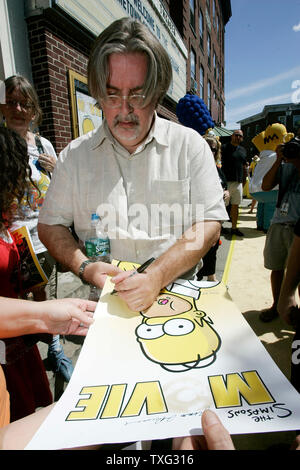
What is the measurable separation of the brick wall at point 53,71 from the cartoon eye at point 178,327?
3.52 m

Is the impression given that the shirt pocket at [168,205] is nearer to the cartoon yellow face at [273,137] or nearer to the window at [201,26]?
→ the cartoon yellow face at [273,137]

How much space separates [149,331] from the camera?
905mm

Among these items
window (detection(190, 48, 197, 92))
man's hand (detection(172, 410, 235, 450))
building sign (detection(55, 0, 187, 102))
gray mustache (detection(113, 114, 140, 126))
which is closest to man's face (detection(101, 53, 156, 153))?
gray mustache (detection(113, 114, 140, 126))

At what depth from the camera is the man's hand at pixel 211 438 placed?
0.56 meters

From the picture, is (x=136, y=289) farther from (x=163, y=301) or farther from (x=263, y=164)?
(x=263, y=164)

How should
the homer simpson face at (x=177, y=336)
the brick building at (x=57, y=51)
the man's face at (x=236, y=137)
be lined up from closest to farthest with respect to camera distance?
the homer simpson face at (x=177, y=336) → the brick building at (x=57, y=51) → the man's face at (x=236, y=137)

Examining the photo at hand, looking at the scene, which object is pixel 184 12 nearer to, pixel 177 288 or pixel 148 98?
pixel 148 98

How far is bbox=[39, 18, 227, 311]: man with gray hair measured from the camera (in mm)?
1211

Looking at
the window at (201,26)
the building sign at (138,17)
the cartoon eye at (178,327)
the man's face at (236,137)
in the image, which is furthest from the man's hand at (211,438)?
the window at (201,26)

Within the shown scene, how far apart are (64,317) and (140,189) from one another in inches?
26.9

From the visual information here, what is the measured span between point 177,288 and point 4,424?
0.74 metres

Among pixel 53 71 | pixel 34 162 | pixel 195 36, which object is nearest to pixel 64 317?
pixel 34 162

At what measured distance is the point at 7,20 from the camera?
311 centimetres

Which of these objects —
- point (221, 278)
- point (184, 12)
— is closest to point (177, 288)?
point (221, 278)
